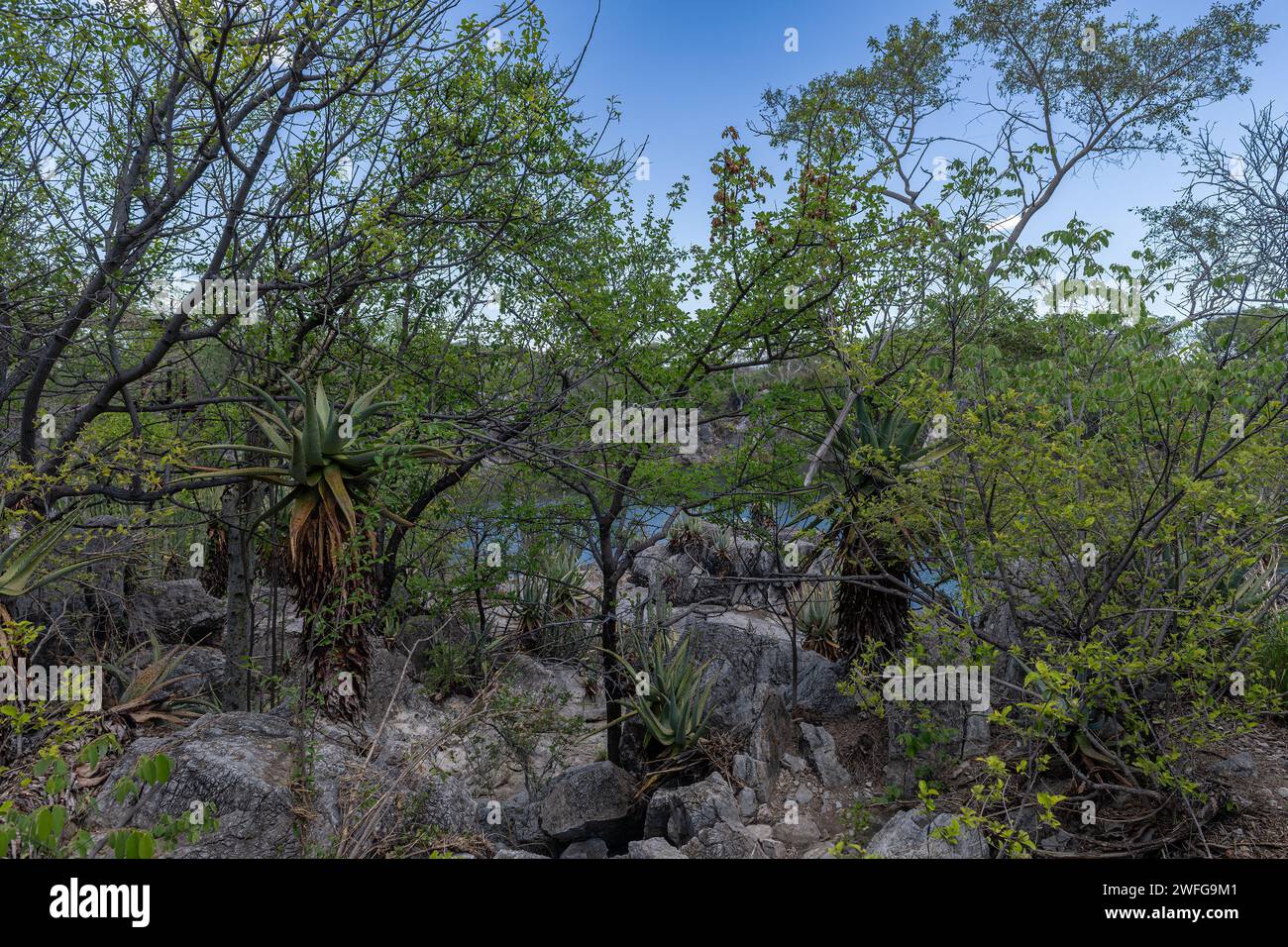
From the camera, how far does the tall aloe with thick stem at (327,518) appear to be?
19.5 feet

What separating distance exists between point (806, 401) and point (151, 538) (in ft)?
22.1

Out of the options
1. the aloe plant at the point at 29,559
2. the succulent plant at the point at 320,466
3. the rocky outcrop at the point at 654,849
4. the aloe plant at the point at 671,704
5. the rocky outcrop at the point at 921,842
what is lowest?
the rocky outcrop at the point at 654,849

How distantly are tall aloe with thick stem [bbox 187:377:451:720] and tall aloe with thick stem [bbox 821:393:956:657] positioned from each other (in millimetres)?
3622

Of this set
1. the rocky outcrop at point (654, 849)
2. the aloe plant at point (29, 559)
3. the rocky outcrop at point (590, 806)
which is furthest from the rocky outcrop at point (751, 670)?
the aloe plant at point (29, 559)

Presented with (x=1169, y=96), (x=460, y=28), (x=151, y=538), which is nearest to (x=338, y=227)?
(x=460, y=28)

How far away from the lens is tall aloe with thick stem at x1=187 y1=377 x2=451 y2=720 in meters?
5.93

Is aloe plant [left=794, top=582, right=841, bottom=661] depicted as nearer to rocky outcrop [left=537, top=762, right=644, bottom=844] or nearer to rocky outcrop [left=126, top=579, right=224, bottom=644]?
rocky outcrop [left=537, top=762, right=644, bottom=844]

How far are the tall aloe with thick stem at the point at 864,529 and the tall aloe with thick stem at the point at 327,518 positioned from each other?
362 cm

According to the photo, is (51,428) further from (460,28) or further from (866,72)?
(866,72)

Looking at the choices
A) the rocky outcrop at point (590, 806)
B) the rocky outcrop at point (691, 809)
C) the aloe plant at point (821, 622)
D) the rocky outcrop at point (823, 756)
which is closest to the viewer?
the rocky outcrop at point (691, 809)

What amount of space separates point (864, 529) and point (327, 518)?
4.36 m

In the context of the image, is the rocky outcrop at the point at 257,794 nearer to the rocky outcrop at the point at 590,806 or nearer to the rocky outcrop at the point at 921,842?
the rocky outcrop at the point at 590,806

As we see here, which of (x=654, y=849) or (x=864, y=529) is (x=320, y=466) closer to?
(x=654, y=849)

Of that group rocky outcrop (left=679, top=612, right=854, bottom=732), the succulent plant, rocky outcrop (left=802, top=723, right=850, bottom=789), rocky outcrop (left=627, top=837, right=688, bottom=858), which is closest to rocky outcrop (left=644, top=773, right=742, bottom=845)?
rocky outcrop (left=627, top=837, right=688, bottom=858)
